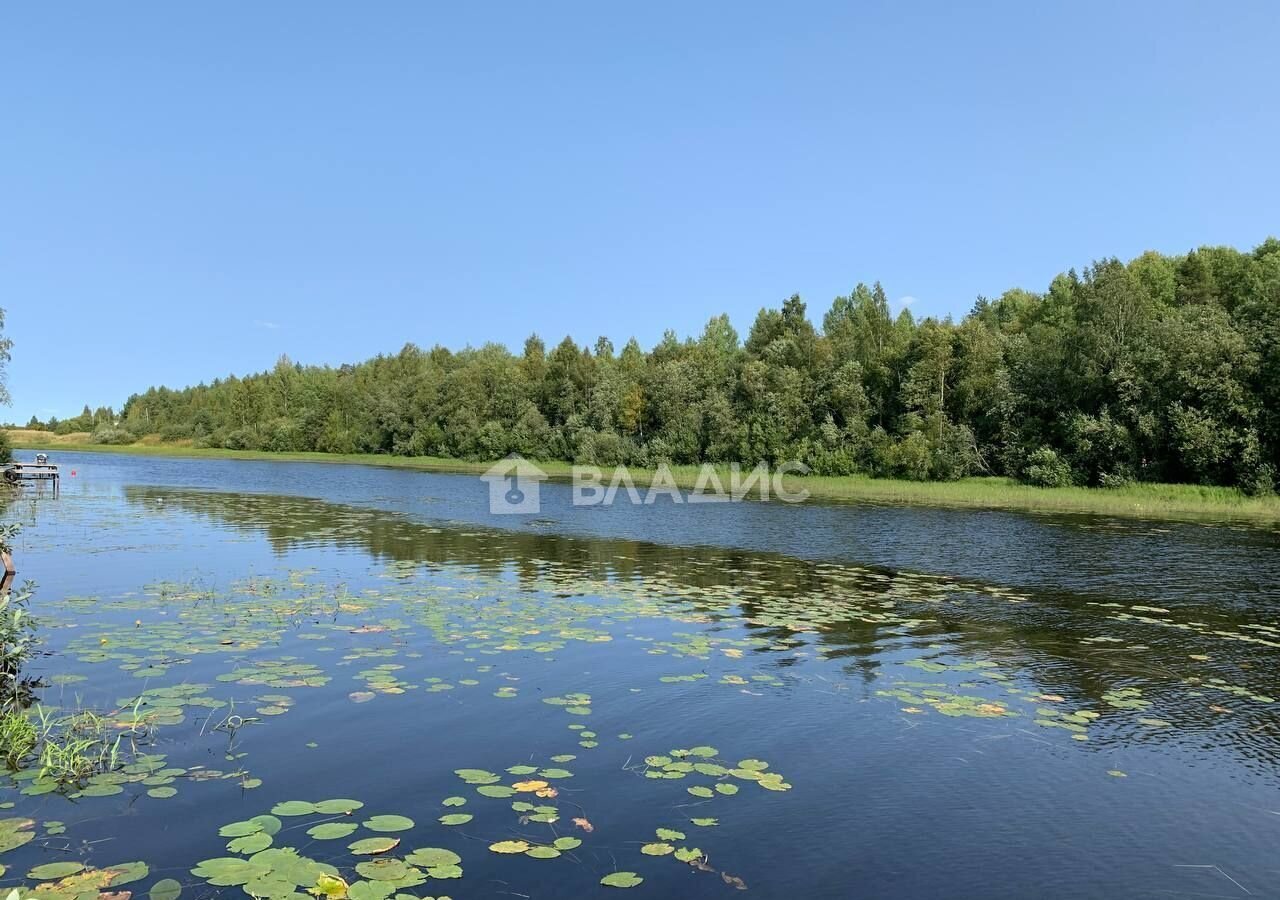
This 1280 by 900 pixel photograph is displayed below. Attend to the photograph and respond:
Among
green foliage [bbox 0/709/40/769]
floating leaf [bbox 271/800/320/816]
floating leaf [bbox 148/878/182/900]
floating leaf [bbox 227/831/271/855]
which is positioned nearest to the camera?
floating leaf [bbox 148/878/182/900]

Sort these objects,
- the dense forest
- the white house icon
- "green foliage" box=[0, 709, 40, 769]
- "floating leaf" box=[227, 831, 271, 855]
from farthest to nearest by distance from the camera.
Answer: the dense forest, the white house icon, "green foliage" box=[0, 709, 40, 769], "floating leaf" box=[227, 831, 271, 855]

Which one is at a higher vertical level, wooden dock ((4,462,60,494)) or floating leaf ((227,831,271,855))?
wooden dock ((4,462,60,494))

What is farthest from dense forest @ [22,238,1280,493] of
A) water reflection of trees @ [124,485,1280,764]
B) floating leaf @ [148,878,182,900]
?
floating leaf @ [148,878,182,900]

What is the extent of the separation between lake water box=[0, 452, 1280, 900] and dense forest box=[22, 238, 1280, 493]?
117 feet

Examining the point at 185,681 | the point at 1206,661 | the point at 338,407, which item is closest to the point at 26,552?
the point at 185,681

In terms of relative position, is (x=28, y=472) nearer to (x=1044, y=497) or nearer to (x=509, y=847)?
(x=509, y=847)

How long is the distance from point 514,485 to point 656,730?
5215 centimetres

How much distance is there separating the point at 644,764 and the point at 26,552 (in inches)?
754

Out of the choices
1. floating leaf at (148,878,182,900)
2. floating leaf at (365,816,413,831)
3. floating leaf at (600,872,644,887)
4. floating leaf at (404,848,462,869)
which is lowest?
floating leaf at (600,872,644,887)

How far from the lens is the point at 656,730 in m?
8.15

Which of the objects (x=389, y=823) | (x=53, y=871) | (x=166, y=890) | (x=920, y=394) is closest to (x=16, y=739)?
(x=53, y=871)

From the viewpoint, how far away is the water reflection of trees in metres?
10.1

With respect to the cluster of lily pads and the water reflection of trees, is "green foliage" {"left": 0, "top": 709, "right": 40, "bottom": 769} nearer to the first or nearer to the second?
the cluster of lily pads

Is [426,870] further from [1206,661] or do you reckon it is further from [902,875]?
[1206,661]
